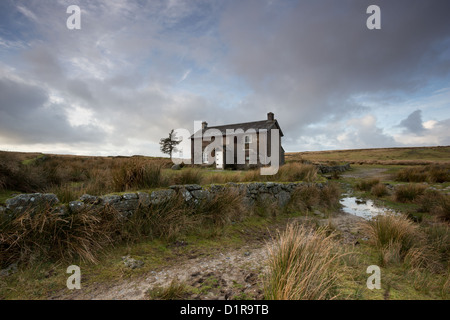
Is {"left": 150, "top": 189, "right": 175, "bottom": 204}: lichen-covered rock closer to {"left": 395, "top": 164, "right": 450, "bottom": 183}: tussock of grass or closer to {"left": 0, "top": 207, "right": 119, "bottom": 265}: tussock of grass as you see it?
{"left": 0, "top": 207, "right": 119, "bottom": 265}: tussock of grass

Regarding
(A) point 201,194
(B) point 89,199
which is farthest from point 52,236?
(A) point 201,194

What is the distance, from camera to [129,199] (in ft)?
14.3

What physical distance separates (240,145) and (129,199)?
21.0 meters

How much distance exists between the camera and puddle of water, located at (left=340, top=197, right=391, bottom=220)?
763 cm

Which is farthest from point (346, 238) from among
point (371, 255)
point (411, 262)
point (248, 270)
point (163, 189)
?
point (163, 189)

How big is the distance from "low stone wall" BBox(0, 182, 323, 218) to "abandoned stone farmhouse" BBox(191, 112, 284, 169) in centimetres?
1620

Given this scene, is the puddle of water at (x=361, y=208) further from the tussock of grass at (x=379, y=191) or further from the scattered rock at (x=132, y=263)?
the scattered rock at (x=132, y=263)

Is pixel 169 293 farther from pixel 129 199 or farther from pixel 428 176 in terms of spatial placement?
pixel 428 176

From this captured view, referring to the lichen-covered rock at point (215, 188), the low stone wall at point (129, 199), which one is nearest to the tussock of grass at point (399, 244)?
the low stone wall at point (129, 199)

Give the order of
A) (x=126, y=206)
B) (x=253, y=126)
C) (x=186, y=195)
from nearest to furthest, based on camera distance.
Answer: (x=126, y=206)
(x=186, y=195)
(x=253, y=126)

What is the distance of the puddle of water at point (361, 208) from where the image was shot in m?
7.63

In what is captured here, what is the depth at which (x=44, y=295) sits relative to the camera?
256 centimetres

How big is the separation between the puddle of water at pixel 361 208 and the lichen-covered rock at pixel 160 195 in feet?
22.6

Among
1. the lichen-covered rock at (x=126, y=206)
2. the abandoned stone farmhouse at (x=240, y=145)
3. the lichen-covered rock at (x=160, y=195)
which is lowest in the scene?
the lichen-covered rock at (x=126, y=206)
